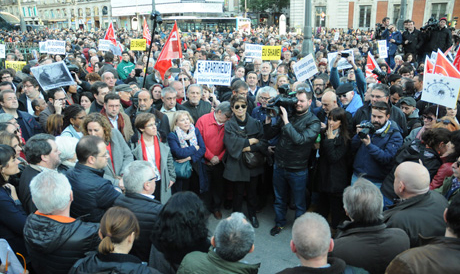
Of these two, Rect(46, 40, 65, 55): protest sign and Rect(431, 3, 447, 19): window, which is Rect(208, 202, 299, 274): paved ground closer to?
Rect(46, 40, 65, 55): protest sign

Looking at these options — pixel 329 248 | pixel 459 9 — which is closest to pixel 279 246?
pixel 329 248

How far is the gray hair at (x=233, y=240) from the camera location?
224 cm

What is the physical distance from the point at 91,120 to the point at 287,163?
2.49m

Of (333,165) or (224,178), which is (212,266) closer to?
(333,165)

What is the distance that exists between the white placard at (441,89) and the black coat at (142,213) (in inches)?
152

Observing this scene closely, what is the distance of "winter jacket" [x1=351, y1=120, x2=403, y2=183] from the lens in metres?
4.15

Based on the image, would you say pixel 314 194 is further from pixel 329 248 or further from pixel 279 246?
pixel 329 248

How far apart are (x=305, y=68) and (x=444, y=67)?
2293 mm

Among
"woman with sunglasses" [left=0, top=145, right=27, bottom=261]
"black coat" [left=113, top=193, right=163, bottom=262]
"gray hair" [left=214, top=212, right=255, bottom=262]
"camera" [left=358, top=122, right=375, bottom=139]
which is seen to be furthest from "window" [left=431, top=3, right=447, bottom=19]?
"woman with sunglasses" [left=0, top=145, right=27, bottom=261]

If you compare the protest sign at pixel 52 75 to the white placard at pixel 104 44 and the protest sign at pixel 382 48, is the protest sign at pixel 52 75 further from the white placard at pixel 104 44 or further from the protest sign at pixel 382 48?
the protest sign at pixel 382 48

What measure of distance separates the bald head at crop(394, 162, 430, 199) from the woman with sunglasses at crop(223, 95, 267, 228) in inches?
86.3

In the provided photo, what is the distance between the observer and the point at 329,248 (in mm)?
2332

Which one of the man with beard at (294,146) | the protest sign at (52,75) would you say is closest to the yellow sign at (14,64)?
the protest sign at (52,75)

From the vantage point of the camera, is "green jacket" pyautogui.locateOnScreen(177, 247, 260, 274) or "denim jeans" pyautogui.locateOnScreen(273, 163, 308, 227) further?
"denim jeans" pyautogui.locateOnScreen(273, 163, 308, 227)
